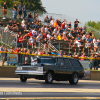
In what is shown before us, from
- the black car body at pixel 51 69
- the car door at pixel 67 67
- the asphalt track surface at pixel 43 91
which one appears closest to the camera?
the asphalt track surface at pixel 43 91

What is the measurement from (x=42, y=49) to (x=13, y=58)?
5.03 meters

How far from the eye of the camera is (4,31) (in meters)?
25.4

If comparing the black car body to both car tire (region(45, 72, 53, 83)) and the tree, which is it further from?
the tree

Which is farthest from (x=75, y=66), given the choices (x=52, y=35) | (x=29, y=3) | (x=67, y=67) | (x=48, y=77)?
(x=29, y=3)

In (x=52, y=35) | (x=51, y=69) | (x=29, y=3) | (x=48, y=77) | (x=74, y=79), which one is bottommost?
(x=74, y=79)

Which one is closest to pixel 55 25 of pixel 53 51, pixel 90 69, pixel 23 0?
pixel 53 51

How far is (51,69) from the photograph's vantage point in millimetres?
16750

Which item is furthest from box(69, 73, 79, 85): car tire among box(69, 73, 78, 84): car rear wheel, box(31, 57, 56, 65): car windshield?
box(31, 57, 56, 65): car windshield

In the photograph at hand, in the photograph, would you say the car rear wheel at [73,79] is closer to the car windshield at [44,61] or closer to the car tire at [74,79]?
the car tire at [74,79]

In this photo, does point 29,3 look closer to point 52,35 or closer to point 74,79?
point 52,35

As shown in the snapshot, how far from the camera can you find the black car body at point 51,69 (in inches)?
648

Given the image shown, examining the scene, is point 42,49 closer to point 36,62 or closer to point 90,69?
point 90,69

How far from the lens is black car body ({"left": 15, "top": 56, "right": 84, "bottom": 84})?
1647 cm

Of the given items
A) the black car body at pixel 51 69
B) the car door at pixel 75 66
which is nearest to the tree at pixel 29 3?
the car door at pixel 75 66
